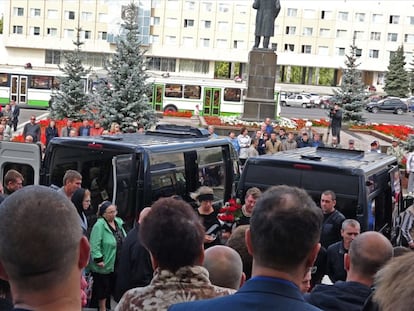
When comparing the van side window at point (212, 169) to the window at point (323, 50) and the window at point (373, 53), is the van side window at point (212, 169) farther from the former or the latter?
the window at point (373, 53)

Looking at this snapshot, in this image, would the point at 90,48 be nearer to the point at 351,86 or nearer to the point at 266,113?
the point at 351,86

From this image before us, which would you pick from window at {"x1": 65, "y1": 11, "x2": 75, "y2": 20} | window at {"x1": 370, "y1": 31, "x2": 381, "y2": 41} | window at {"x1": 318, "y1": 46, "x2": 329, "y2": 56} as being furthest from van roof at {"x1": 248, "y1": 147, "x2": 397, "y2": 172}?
window at {"x1": 370, "y1": 31, "x2": 381, "y2": 41}

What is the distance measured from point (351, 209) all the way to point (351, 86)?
33.4 m

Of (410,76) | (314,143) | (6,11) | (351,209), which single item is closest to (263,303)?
(351,209)

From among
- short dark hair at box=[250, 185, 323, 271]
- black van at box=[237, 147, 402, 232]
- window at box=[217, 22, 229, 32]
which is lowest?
black van at box=[237, 147, 402, 232]

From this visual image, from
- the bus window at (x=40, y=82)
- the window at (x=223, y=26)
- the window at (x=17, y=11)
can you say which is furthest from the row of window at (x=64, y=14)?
the bus window at (x=40, y=82)

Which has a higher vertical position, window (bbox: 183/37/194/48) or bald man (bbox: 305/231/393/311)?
window (bbox: 183/37/194/48)

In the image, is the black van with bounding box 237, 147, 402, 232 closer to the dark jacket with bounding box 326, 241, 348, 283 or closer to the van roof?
the van roof

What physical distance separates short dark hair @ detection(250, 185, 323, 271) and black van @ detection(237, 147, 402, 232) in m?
6.29

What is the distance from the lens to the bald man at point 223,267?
4.26 m

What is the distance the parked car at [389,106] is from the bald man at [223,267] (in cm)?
6518

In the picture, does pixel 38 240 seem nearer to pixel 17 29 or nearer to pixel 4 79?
pixel 4 79

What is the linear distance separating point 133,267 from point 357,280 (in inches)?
120

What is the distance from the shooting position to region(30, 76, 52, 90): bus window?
48438mm
